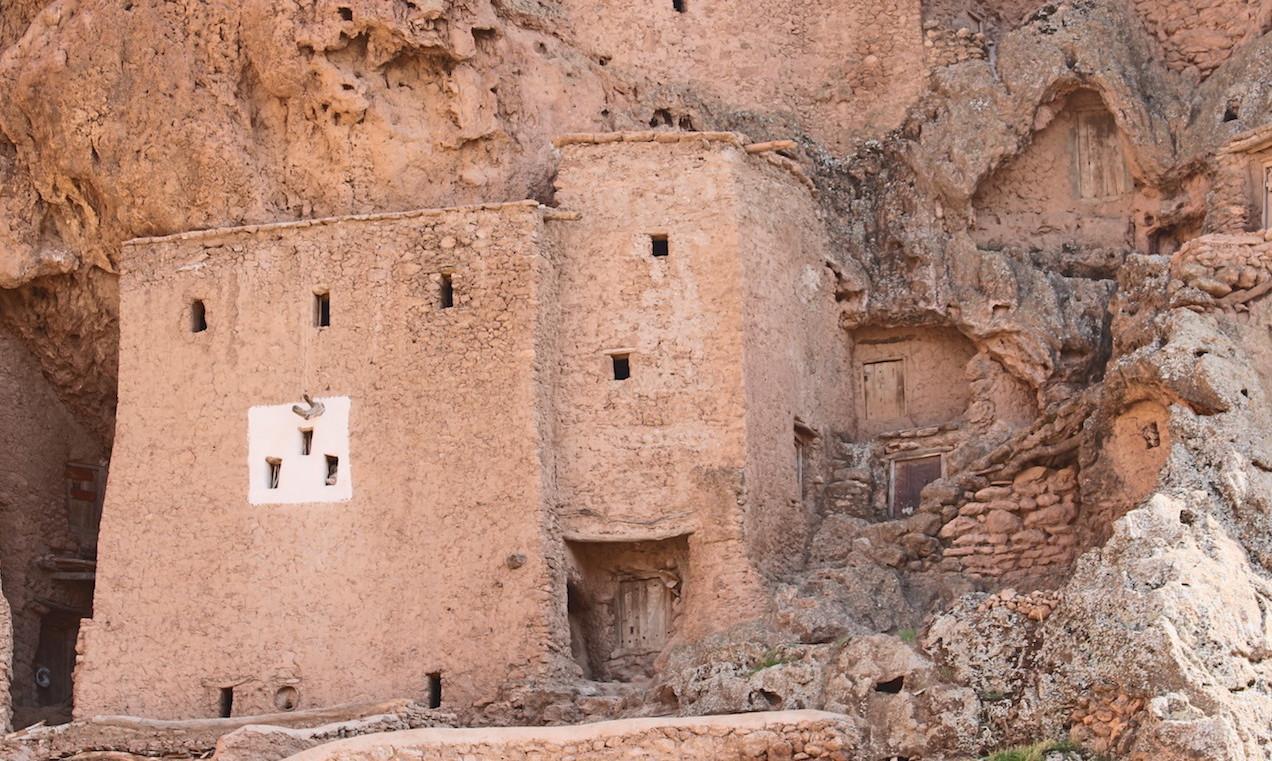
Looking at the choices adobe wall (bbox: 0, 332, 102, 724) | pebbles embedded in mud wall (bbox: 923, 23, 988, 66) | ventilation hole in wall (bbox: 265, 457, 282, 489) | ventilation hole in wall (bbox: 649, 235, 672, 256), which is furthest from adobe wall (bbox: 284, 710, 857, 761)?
pebbles embedded in mud wall (bbox: 923, 23, 988, 66)

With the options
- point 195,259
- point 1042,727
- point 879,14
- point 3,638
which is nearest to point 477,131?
point 195,259

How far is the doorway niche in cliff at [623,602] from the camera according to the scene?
98.9 ft

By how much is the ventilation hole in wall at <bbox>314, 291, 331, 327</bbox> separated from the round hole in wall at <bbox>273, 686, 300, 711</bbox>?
16.5 ft

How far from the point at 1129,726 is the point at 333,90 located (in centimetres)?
1472

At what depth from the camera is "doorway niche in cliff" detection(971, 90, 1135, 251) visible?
110ft

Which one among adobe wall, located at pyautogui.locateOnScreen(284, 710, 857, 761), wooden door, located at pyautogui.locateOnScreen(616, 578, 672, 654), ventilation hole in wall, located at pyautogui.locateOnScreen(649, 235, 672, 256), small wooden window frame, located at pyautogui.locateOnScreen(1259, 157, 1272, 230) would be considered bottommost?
adobe wall, located at pyautogui.locateOnScreen(284, 710, 857, 761)

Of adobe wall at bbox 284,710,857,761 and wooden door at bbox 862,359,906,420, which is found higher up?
wooden door at bbox 862,359,906,420

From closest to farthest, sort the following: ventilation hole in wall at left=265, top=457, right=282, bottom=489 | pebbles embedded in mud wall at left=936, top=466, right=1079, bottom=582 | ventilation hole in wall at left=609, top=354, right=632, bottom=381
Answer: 1. pebbles embedded in mud wall at left=936, top=466, right=1079, bottom=582
2. ventilation hole in wall at left=265, top=457, right=282, bottom=489
3. ventilation hole in wall at left=609, top=354, right=632, bottom=381

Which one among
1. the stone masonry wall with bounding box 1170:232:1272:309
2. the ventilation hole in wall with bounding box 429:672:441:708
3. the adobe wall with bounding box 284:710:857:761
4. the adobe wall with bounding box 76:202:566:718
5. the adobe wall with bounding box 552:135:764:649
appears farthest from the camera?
the adobe wall with bounding box 552:135:764:649

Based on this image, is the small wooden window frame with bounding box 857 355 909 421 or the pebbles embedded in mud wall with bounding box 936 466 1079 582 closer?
the pebbles embedded in mud wall with bounding box 936 466 1079 582

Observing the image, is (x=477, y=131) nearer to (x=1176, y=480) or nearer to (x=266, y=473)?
(x=266, y=473)

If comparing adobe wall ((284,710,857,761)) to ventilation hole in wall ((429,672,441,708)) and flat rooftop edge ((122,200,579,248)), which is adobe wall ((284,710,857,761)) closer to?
ventilation hole in wall ((429,672,441,708))

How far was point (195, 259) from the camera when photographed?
31656 millimetres

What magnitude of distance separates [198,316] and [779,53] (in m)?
9.80
